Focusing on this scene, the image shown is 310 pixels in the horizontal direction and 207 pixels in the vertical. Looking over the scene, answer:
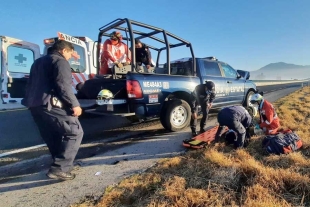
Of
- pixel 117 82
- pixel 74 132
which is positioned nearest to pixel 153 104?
pixel 117 82

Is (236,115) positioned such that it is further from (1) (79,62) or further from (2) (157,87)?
(1) (79,62)

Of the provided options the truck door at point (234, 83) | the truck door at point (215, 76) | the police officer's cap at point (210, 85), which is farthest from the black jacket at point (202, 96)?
the truck door at point (234, 83)

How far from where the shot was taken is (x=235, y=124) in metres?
3.61

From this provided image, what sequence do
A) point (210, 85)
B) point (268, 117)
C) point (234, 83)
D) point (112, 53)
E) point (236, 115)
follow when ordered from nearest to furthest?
1. point (236, 115)
2. point (268, 117)
3. point (210, 85)
4. point (112, 53)
5. point (234, 83)

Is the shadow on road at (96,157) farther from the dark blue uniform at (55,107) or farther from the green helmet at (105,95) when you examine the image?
the green helmet at (105,95)

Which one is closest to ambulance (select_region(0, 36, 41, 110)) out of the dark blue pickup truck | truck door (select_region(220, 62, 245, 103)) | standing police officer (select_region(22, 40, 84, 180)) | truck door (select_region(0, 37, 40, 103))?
truck door (select_region(0, 37, 40, 103))

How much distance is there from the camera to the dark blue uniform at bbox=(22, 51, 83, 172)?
8.36 ft

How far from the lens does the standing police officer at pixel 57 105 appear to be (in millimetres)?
2551

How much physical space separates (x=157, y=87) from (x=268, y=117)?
7.28 feet

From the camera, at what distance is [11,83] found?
19.2ft

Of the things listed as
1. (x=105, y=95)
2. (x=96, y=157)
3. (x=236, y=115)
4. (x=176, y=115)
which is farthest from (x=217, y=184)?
(x=176, y=115)

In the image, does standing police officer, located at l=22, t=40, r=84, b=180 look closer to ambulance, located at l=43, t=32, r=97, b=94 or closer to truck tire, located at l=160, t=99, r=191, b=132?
truck tire, located at l=160, t=99, r=191, b=132

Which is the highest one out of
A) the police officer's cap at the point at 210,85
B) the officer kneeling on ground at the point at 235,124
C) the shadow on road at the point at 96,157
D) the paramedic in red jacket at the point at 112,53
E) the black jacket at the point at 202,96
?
the paramedic in red jacket at the point at 112,53

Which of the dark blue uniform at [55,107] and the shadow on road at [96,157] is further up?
the dark blue uniform at [55,107]
